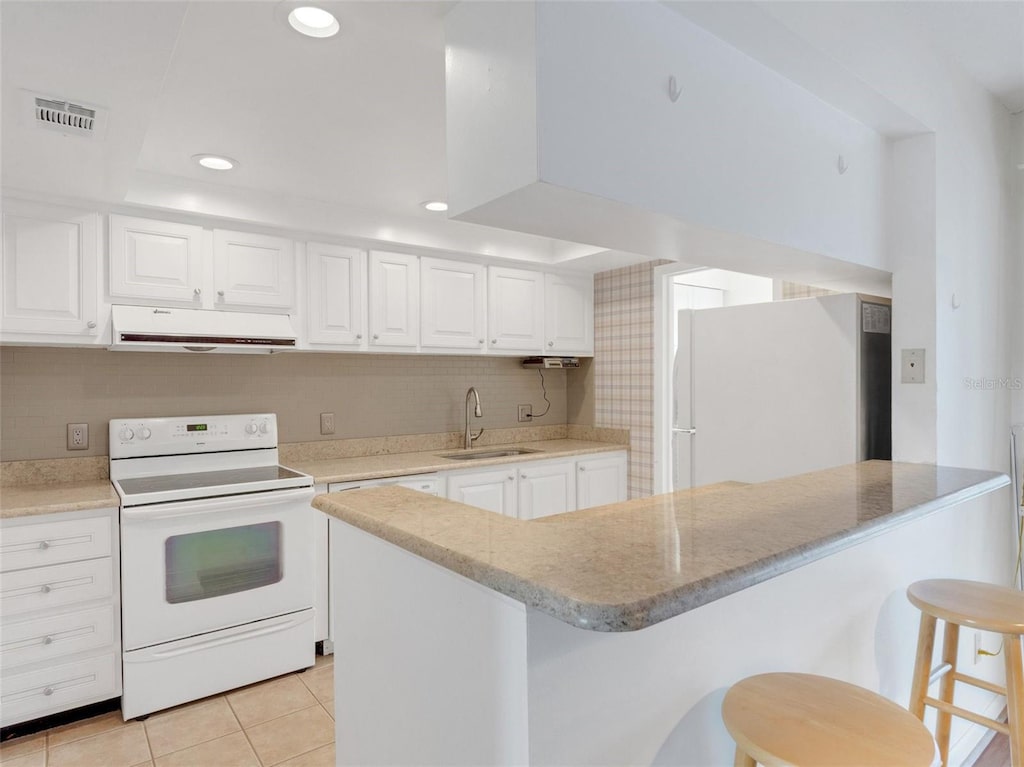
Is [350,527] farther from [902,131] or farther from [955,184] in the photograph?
[955,184]

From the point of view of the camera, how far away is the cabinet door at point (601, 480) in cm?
384

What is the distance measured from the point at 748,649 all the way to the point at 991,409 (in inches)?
70.0

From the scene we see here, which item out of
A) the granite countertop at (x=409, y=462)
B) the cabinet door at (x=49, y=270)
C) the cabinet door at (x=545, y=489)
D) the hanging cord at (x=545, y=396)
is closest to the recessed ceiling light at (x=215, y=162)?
the cabinet door at (x=49, y=270)

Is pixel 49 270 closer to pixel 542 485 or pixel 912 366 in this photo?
pixel 542 485

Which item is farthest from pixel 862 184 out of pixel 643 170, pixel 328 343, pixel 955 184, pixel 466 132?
pixel 328 343

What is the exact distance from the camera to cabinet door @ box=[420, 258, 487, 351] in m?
3.56

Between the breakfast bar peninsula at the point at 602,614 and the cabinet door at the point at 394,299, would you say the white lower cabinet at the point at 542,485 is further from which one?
the breakfast bar peninsula at the point at 602,614

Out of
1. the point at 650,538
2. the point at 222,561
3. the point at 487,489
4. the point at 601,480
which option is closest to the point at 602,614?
the point at 650,538

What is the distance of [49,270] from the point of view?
8.07 feet

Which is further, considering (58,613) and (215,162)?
(215,162)

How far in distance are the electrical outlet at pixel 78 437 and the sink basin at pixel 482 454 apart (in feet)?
5.81

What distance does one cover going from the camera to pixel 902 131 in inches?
77.7

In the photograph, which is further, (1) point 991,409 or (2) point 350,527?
(1) point 991,409

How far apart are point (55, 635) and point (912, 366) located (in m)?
3.24
